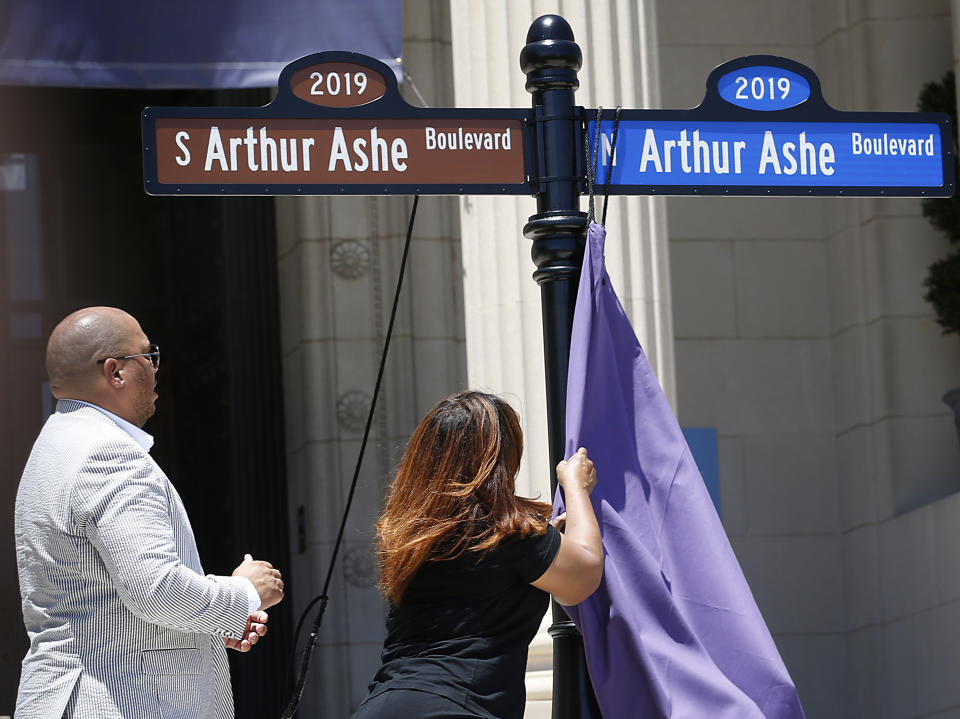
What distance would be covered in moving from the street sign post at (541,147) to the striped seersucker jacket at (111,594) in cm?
116

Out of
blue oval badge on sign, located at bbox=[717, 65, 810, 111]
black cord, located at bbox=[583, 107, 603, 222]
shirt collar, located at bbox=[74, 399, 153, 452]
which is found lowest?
shirt collar, located at bbox=[74, 399, 153, 452]

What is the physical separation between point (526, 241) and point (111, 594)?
3782mm

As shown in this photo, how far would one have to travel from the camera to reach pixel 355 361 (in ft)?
31.0

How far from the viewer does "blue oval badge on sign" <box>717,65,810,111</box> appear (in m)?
4.98

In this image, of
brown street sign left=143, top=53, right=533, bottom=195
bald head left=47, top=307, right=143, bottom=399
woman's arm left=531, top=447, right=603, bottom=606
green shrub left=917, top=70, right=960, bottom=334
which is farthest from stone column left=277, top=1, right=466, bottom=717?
bald head left=47, top=307, right=143, bottom=399

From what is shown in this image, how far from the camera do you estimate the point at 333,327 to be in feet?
31.1

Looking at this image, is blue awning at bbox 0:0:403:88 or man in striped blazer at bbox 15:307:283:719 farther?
blue awning at bbox 0:0:403:88

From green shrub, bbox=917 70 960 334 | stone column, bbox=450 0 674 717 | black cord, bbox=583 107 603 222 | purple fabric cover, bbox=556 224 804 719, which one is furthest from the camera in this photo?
green shrub, bbox=917 70 960 334

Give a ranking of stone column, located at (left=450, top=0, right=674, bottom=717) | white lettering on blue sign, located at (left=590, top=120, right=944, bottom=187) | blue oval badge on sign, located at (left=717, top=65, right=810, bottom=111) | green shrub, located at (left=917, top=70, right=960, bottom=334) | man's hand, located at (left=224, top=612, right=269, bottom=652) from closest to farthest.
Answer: man's hand, located at (left=224, top=612, right=269, bottom=652) → white lettering on blue sign, located at (left=590, top=120, right=944, bottom=187) → blue oval badge on sign, located at (left=717, top=65, right=810, bottom=111) → stone column, located at (left=450, top=0, right=674, bottom=717) → green shrub, located at (left=917, top=70, right=960, bottom=334)

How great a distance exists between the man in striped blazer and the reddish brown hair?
33cm

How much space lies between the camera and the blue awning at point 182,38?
8109mm

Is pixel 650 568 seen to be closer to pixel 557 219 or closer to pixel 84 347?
pixel 557 219

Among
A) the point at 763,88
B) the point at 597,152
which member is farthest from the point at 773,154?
the point at 597,152

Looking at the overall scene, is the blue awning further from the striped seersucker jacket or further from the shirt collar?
the striped seersucker jacket
